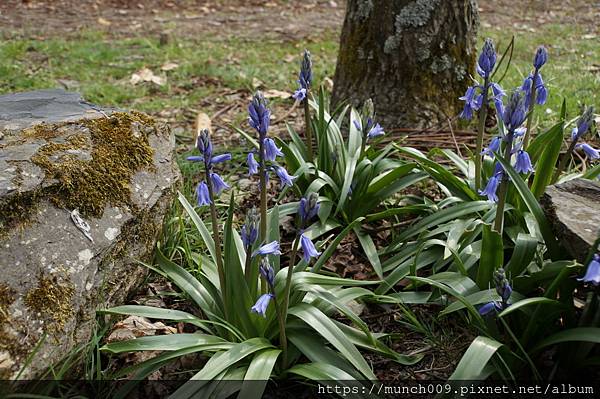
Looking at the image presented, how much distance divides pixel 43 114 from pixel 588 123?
9.36 ft

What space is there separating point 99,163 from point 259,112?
3.21 ft

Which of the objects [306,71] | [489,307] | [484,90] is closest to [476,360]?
[489,307]

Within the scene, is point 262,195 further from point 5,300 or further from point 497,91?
point 497,91

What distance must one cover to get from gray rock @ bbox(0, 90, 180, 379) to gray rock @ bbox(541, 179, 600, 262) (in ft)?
6.33

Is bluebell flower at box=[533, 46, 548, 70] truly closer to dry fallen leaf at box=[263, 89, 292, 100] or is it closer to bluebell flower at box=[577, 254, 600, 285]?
bluebell flower at box=[577, 254, 600, 285]

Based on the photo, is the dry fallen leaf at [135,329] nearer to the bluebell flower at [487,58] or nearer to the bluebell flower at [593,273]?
the bluebell flower at [593,273]

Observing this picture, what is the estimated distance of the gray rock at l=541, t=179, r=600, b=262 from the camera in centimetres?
228

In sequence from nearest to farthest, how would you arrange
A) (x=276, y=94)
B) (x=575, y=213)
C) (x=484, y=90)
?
(x=575, y=213) → (x=484, y=90) → (x=276, y=94)

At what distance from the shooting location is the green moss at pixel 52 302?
7.32ft

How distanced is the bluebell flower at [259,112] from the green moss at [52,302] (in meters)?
1.02

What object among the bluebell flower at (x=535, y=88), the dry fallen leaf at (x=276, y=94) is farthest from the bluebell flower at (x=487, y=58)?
the dry fallen leaf at (x=276, y=94)

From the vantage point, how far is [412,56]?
14.1 feet

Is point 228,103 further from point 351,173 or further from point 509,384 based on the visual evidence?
point 509,384

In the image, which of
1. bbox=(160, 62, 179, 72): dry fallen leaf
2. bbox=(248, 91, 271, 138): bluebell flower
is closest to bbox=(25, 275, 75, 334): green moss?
bbox=(248, 91, 271, 138): bluebell flower
